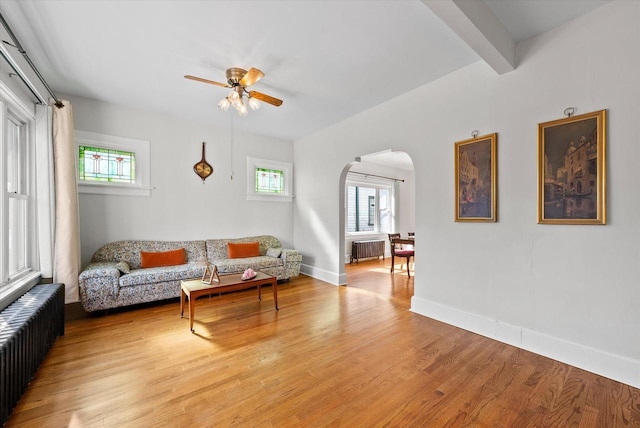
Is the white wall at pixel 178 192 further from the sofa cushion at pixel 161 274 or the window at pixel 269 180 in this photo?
the sofa cushion at pixel 161 274

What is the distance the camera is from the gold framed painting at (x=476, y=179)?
8.74ft

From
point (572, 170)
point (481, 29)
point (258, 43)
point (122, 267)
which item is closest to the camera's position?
point (481, 29)

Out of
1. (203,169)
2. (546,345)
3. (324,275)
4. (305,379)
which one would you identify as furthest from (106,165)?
(546,345)

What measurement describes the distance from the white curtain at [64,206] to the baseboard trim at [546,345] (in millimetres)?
4182

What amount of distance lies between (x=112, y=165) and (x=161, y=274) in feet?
6.14

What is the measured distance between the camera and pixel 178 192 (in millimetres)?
4488

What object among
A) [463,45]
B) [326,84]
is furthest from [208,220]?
[463,45]

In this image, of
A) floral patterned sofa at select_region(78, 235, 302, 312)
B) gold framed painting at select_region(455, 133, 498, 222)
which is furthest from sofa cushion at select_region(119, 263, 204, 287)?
gold framed painting at select_region(455, 133, 498, 222)

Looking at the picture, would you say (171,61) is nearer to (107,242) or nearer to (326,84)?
(326,84)

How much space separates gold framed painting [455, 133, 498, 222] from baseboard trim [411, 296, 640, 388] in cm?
105

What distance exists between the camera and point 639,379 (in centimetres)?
191

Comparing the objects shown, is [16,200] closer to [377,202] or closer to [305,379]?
[305,379]

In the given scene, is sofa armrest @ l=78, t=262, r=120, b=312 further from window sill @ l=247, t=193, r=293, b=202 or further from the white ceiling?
window sill @ l=247, t=193, r=293, b=202

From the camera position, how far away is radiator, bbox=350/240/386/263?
22.3 ft
